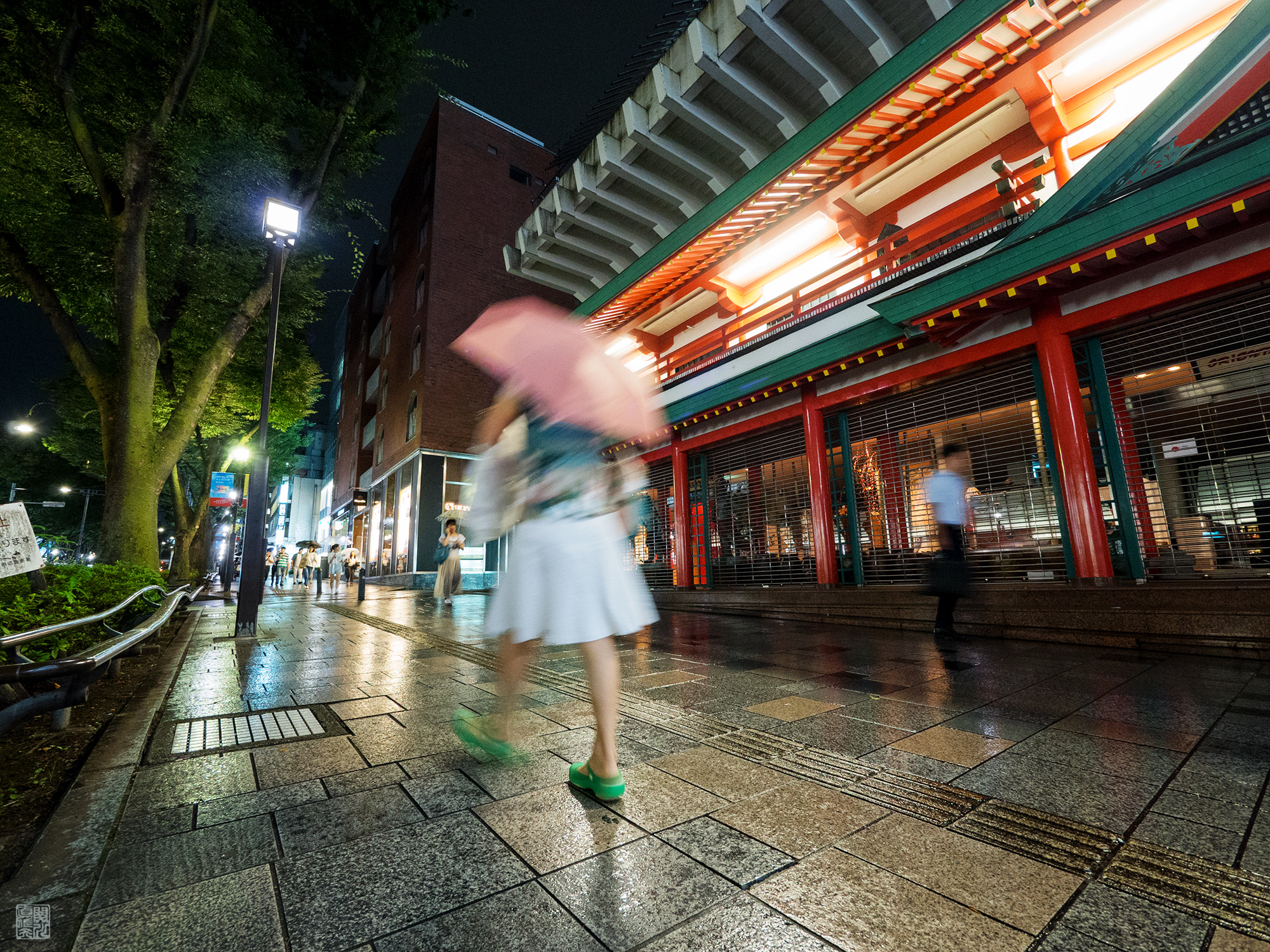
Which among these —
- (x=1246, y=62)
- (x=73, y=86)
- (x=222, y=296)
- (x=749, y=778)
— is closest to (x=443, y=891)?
(x=749, y=778)

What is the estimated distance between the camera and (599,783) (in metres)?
2.25

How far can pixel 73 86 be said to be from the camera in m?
8.75

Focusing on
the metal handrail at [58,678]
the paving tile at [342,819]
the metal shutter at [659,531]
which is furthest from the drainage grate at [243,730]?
the metal shutter at [659,531]

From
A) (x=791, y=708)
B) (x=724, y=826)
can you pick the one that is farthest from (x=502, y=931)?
(x=791, y=708)

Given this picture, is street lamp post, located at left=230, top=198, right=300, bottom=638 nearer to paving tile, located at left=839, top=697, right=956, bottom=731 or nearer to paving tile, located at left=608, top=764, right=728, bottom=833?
paving tile, located at left=608, top=764, right=728, bottom=833

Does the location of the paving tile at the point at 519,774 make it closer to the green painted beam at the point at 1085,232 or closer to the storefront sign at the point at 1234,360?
the green painted beam at the point at 1085,232

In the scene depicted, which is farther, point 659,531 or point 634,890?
point 659,531

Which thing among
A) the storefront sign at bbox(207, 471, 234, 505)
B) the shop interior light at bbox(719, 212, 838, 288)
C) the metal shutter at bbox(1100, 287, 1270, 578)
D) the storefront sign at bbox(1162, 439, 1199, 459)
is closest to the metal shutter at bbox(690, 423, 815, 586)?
the shop interior light at bbox(719, 212, 838, 288)

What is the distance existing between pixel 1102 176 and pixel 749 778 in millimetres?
7609

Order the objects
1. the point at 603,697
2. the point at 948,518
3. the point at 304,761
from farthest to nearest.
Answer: the point at 948,518 < the point at 304,761 < the point at 603,697

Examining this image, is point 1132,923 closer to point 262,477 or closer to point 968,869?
point 968,869

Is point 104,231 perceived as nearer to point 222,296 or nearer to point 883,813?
point 222,296

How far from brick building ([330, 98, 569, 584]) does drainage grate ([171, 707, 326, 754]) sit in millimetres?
18880

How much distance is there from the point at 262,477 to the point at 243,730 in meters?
5.85
